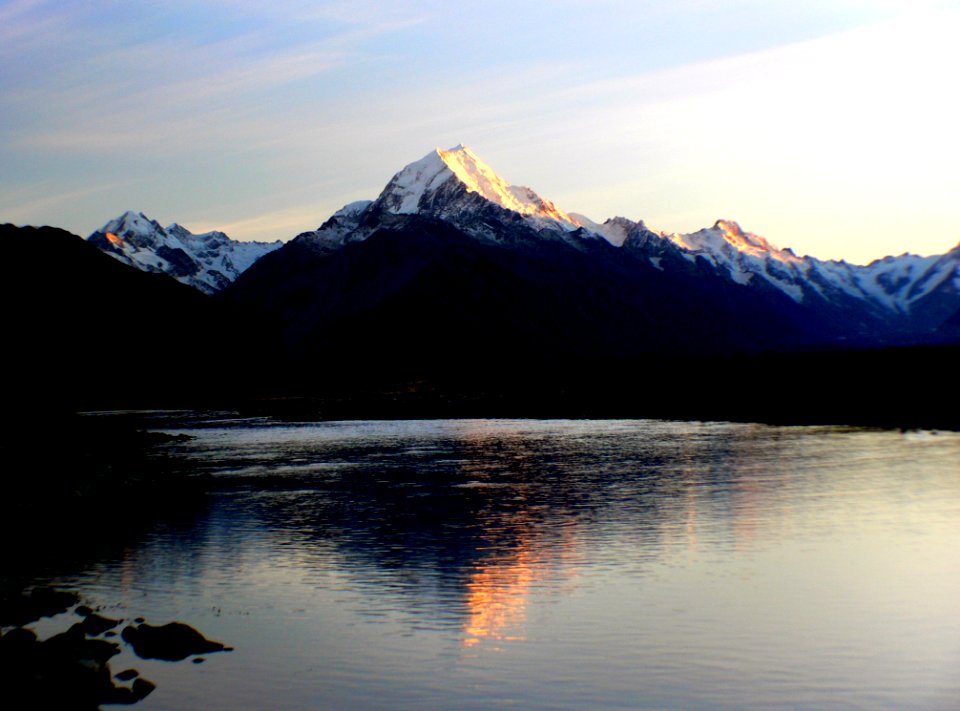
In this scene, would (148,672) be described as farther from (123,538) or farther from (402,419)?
(402,419)

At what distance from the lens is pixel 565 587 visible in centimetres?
4050

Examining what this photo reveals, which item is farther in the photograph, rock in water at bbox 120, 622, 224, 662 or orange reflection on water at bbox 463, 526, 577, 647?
orange reflection on water at bbox 463, 526, 577, 647

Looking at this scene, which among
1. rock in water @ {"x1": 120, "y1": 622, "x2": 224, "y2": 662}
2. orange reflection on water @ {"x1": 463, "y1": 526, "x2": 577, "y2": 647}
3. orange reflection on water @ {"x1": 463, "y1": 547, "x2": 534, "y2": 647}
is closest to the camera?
rock in water @ {"x1": 120, "y1": 622, "x2": 224, "y2": 662}

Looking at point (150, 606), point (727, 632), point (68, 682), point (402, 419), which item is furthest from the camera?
point (402, 419)

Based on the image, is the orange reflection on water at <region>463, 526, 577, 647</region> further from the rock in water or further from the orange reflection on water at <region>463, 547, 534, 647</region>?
the rock in water

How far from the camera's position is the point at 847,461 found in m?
82.3

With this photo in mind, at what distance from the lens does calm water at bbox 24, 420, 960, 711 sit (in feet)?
94.8

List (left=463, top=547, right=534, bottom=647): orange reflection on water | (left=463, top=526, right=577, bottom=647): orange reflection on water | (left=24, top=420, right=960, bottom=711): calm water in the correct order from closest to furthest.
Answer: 1. (left=24, top=420, right=960, bottom=711): calm water
2. (left=463, top=547, right=534, bottom=647): orange reflection on water
3. (left=463, top=526, right=577, bottom=647): orange reflection on water

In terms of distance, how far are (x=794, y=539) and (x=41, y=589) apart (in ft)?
99.9

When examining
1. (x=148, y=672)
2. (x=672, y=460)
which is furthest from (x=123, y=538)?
(x=672, y=460)

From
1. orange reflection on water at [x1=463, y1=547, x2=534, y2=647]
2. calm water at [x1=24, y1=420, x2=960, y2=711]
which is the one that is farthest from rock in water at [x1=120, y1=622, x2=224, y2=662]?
Result: orange reflection on water at [x1=463, y1=547, x2=534, y2=647]

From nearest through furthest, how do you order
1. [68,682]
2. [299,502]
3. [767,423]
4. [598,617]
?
[68,682], [598,617], [299,502], [767,423]

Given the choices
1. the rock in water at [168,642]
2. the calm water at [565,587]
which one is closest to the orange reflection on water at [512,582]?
the calm water at [565,587]

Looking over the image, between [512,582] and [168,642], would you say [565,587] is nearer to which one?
[512,582]
